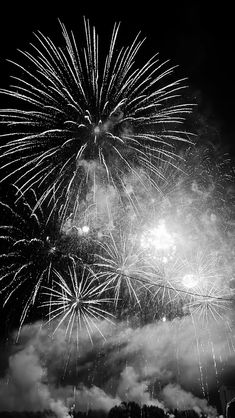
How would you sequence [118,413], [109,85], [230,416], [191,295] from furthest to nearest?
[118,413], [191,295], [109,85], [230,416]

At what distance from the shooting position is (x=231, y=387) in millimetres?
80375

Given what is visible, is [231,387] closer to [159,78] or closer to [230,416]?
[230,416]

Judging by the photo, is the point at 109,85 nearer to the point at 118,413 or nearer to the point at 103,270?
the point at 103,270

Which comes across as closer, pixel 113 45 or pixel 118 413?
pixel 113 45

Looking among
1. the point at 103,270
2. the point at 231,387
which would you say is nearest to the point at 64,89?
the point at 103,270

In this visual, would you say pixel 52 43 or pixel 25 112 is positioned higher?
pixel 52 43

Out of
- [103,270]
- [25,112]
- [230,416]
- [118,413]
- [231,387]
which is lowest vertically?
[118,413]

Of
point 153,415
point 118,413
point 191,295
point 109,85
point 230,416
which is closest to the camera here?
point 230,416

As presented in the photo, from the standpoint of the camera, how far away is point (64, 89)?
1234 centimetres

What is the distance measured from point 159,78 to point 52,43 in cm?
431

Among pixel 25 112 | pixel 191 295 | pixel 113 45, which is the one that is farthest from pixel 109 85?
pixel 191 295

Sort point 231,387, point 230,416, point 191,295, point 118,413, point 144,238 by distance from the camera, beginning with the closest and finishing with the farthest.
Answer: point 230,416, point 144,238, point 191,295, point 231,387, point 118,413

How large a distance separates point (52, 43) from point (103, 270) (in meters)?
10.2

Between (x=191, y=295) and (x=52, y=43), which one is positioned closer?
(x=52, y=43)
